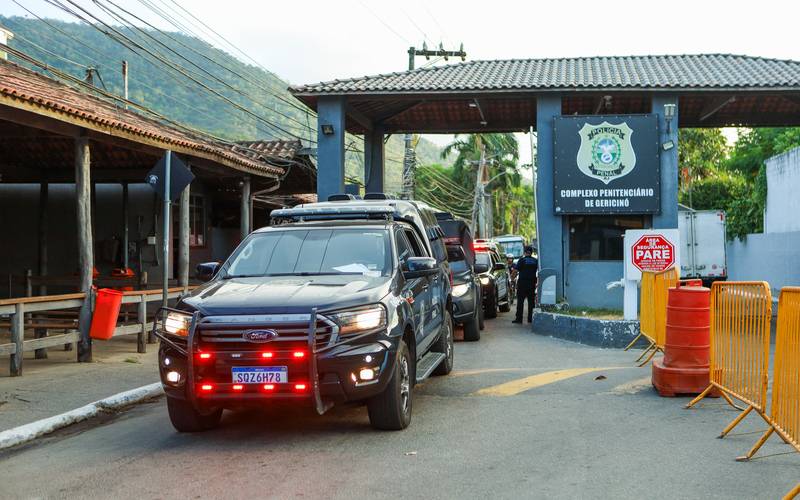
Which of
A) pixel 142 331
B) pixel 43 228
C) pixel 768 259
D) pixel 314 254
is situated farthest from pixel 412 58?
pixel 314 254

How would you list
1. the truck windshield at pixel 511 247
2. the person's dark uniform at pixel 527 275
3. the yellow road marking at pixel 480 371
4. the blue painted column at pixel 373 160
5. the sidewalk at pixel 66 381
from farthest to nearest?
the truck windshield at pixel 511 247 → the blue painted column at pixel 373 160 → the person's dark uniform at pixel 527 275 → the yellow road marking at pixel 480 371 → the sidewalk at pixel 66 381

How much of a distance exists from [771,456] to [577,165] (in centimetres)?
1369

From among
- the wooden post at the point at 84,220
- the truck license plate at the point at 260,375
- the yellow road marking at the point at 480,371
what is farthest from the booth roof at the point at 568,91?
the truck license plate at the point at 260,375

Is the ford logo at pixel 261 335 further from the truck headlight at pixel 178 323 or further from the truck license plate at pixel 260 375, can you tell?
the truck headlight at pixel 178 323

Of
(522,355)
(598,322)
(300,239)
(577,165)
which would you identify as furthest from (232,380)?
(577,165)

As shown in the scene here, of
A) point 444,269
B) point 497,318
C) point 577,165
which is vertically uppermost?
point 577,165

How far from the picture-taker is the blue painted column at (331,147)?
20.5m

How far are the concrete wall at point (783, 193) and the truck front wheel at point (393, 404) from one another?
87.3 feet

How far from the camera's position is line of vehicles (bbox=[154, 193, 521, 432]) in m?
6.47

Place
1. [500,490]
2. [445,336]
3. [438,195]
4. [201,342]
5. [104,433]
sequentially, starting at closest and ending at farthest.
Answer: [500,490], [201,342], [104,433], [445,336], [438,195]

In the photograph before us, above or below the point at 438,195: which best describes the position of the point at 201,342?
below

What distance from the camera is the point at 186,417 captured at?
23.2 ft

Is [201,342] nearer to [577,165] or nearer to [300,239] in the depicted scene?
[300,239]

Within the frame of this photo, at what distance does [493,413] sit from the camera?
7.92m
